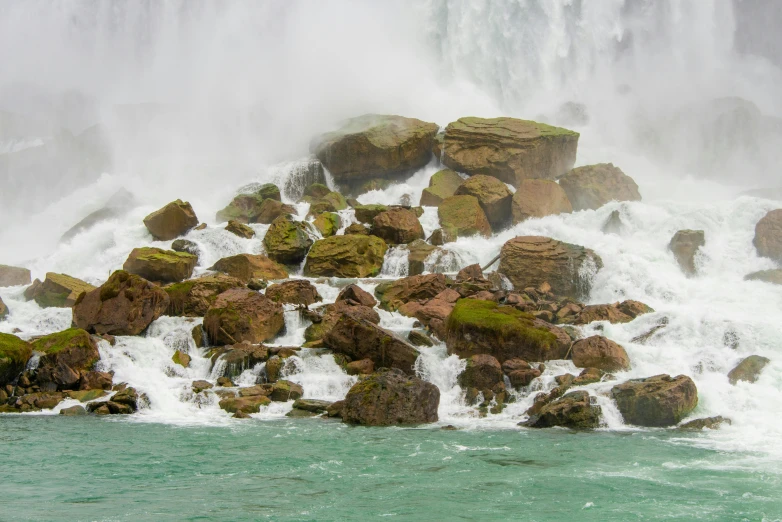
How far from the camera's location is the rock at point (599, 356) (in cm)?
1916

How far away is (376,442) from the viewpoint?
1415cm

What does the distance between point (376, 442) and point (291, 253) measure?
1776cm

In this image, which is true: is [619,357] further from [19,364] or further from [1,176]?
[1,176]

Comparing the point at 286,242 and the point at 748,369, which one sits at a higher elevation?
the point at 286,242

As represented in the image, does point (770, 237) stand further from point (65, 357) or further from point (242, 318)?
point (65, 357)

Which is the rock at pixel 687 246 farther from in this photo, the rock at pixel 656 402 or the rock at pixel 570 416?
the rock at pixel 570 416

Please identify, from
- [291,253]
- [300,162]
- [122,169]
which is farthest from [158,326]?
[122,169]

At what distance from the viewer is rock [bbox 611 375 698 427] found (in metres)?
16.1

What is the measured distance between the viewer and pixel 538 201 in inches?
1393

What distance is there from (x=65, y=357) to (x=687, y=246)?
2392 cm

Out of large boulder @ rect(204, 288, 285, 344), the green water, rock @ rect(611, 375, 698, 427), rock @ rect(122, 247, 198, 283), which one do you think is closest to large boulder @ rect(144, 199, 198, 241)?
rock @ rect(122, 247, 198, 283)

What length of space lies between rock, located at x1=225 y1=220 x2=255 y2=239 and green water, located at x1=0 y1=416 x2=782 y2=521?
721 inches

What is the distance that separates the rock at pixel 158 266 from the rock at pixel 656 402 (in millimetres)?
18253

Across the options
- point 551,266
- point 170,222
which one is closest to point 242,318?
point 551,266
